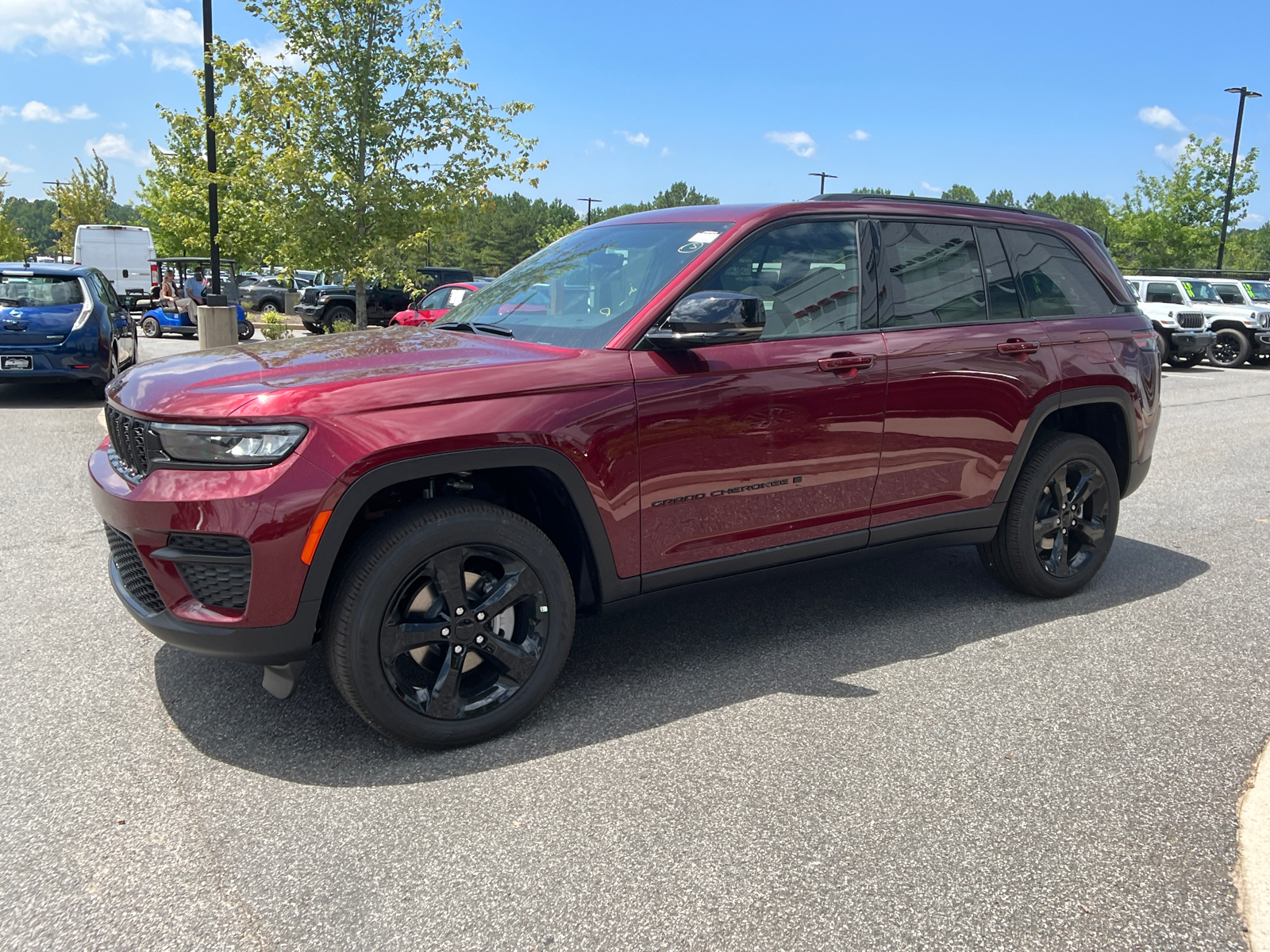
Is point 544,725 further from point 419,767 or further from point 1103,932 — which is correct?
point 1103,932

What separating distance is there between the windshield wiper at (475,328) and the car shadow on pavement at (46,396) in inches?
348

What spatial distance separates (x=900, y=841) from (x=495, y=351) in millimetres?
2074

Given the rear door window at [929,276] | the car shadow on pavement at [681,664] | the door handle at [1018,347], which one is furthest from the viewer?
the door handle at [1018,347]

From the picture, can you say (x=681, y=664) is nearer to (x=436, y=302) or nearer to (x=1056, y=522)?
(x=1056, y=522)

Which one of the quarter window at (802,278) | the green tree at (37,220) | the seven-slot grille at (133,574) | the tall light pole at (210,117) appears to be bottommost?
the seven-slot grille at (133,574)

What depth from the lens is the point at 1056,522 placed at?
472 centimetres

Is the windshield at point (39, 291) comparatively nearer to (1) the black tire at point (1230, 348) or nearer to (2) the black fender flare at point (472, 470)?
(2) the black fender flare at point (472, 470)

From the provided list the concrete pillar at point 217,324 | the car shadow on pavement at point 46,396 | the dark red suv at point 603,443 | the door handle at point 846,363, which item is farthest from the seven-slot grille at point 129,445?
the concrete pillar at point 217,324

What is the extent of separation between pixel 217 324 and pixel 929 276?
12142mm

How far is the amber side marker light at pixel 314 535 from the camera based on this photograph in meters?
2.88

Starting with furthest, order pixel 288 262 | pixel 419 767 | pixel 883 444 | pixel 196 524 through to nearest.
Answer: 1. pixel 288 262
2. pixel 883 444
3. pixel 419 767
4. pixel 196 524

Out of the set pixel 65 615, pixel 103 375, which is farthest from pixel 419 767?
pixel 103 375

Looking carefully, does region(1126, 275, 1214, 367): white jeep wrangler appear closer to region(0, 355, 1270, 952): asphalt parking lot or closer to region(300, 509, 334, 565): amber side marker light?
region(0, 355, 1270, 952): asphalt parking lot

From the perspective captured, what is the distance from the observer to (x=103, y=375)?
11.2m
